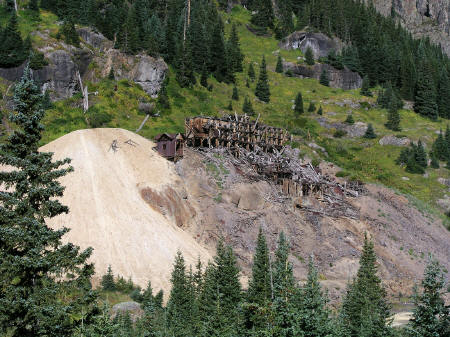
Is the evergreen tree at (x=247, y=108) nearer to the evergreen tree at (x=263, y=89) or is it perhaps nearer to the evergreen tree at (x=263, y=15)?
the evergreen tree at (x=263, y=89)

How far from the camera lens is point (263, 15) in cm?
12638

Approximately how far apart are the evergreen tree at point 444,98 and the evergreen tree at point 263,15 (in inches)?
1865

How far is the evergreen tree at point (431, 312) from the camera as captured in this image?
51.8 ft

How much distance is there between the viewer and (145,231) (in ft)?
148

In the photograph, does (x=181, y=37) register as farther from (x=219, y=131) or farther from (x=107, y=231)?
(x=107, y=231)

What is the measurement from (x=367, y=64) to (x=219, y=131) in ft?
211

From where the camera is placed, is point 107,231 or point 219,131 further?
point 219,131

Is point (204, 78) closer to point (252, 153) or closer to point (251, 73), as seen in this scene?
point (251, 73)

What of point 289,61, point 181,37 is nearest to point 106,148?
point 181,37

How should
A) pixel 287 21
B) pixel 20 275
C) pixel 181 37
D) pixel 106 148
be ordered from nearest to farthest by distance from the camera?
pixel 20 275 → pixel 106 148 → pixel 181 37 → pixel 287 21

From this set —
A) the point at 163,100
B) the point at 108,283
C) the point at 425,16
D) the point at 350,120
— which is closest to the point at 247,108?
the point at 163,100

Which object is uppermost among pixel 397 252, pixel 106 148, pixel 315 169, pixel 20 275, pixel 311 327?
pixel 20 275

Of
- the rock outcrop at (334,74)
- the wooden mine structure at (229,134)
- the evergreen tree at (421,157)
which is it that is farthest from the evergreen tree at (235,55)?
the evergreen tree at (421,157)

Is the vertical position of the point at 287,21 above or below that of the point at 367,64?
above
